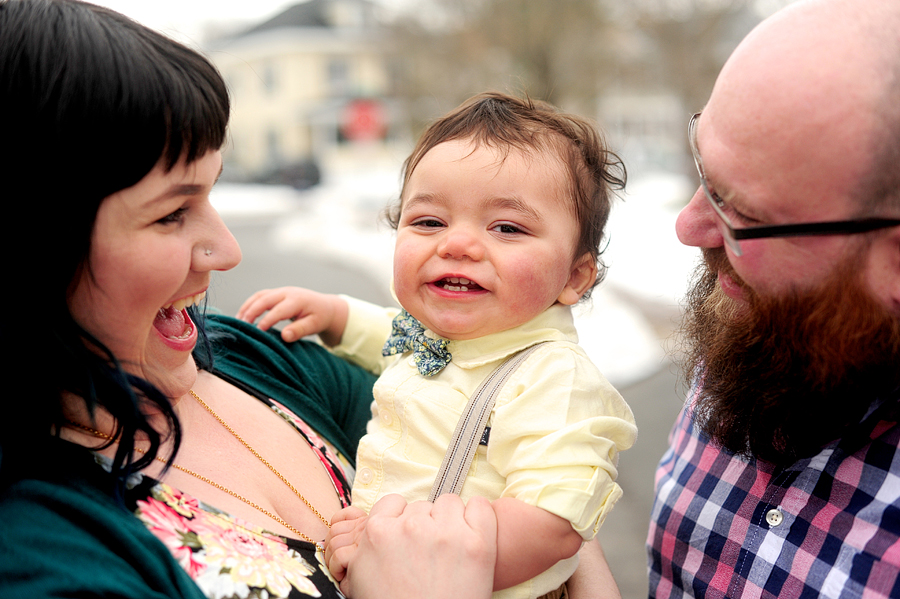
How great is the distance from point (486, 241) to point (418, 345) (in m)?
0.33

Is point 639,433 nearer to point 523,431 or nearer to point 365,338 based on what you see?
point 365,338

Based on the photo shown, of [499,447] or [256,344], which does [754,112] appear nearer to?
[499,447]

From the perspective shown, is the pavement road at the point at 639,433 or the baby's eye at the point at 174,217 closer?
the baby's eye at the point at 174,217

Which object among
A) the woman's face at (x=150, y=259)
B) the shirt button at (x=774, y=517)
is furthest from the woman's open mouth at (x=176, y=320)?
the shirt button at (x=774, y=517)

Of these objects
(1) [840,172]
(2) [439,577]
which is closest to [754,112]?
(1) [840,172]

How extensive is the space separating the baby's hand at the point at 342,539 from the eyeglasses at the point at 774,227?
1.02 meters

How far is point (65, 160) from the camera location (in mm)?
1110

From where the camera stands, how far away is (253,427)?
5.62 feet

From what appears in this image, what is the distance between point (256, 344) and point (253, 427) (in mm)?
286

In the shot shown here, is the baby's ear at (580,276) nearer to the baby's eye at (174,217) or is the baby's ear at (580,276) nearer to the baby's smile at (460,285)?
the baby's smile at (460,285)

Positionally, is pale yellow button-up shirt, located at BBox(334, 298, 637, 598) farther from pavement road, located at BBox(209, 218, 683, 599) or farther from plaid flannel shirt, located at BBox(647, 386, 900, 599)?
pavement road, located at BBox(209, 218, 683, 599)

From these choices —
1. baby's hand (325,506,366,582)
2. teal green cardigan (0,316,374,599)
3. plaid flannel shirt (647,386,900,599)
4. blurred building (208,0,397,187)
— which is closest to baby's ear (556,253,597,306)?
plaid flannel shirt (647,386,900,599)

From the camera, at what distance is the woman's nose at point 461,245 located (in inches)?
64.4

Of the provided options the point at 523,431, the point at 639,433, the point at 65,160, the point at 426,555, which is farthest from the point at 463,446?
the point at 639,433
